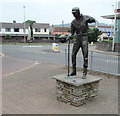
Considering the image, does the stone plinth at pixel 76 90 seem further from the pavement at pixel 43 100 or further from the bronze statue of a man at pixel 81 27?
the bronze statue of a man at pixel 81 27

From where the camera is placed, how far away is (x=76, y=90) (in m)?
4.63

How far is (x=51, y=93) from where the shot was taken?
19.0ft

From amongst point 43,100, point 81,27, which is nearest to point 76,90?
point 43,100

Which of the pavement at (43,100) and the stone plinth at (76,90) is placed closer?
the pavement at (43,100)

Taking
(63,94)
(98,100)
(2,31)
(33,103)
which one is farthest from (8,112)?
(2,31)

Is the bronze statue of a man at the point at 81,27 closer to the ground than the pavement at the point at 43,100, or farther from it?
farther from it

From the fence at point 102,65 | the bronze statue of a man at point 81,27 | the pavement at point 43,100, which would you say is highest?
the bronze statue of a man at point 81,27

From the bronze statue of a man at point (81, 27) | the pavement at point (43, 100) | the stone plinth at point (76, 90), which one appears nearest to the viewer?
the pavement at point (43, 100)

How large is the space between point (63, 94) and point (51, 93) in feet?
2.93

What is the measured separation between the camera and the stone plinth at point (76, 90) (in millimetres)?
4660

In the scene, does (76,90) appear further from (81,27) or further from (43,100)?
(81,27)

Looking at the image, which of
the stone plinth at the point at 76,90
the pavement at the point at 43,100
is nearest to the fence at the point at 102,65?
the pavement at the point at 43,100

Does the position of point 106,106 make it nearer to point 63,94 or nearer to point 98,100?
point 98,100

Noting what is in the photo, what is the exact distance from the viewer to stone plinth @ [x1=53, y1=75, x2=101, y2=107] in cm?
466
